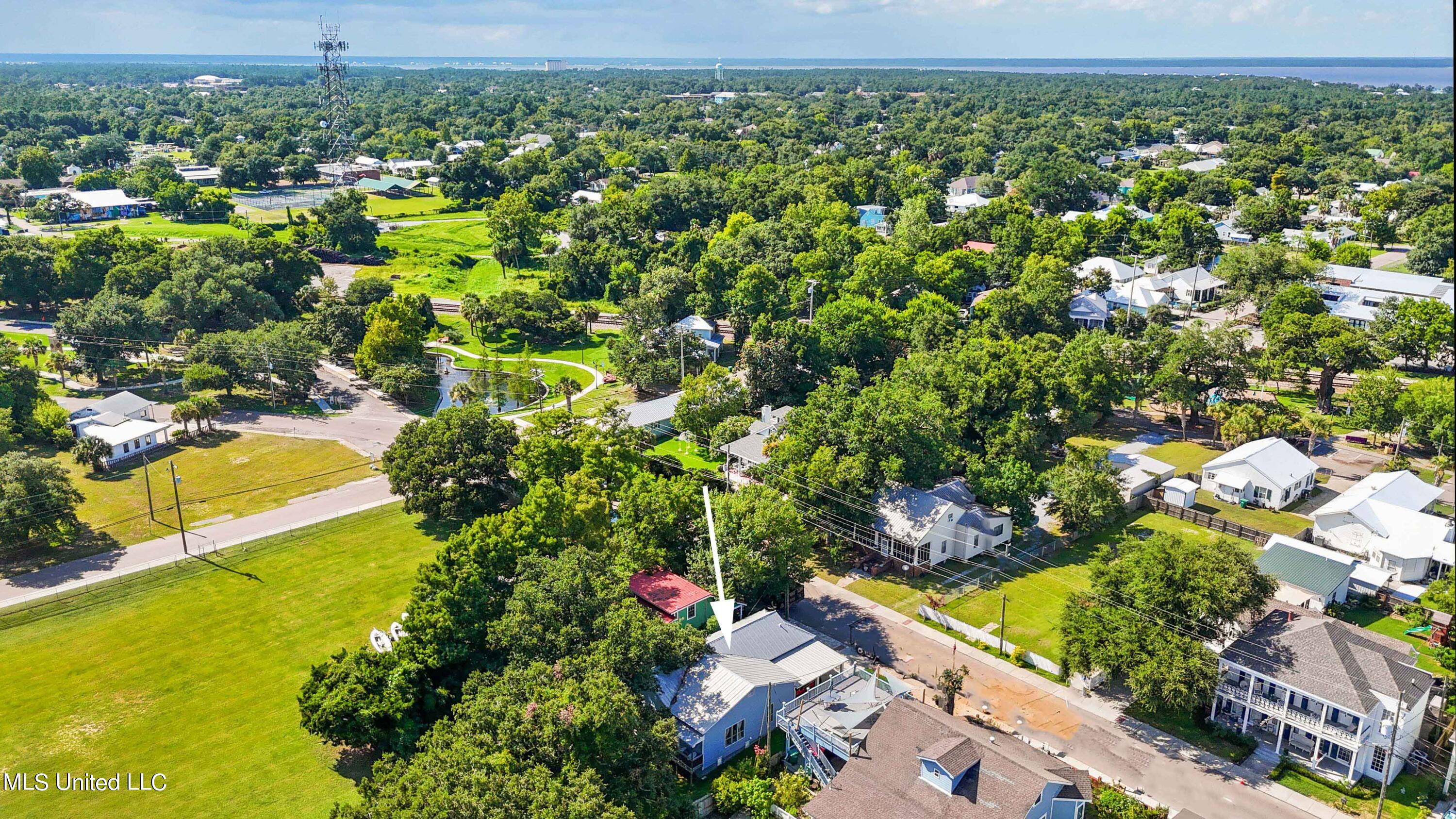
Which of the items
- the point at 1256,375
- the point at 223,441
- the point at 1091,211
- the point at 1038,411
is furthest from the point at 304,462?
the point at 1091,211

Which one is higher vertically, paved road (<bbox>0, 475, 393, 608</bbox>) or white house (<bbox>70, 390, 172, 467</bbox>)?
white house (<bbox>70, 390, 172, 467</bbox>)

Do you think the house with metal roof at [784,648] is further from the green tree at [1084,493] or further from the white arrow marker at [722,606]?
the green tree at [1084,493]

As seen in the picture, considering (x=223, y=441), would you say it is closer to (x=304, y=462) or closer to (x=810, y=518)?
(x=304, y=462)

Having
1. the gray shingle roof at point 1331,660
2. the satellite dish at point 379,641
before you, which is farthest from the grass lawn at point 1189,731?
the satellite dish at point 379,641

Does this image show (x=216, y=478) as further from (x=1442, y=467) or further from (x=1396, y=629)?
(x=1442, y=467)

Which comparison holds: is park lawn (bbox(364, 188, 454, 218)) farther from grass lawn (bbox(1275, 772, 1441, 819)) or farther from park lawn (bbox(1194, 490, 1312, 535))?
grass lawn (bbox(1275, 772, 1441, 819))

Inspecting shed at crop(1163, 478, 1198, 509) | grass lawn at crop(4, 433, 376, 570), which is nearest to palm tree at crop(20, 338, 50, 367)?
grass lawn at crop(4, 433, 376, 570)
